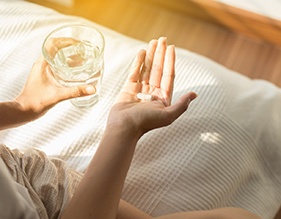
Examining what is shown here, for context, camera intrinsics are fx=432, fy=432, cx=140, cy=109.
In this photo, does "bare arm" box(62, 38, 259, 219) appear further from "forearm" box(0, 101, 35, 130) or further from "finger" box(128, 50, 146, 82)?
"forearm" box(0, 101, 35, 130)

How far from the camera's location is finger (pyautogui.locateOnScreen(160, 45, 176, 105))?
900mm

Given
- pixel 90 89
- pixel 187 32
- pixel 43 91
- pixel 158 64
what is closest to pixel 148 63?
pixel 158 64

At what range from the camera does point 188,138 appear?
951 mm

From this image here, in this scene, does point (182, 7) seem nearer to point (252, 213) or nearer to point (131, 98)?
point (131, 98)

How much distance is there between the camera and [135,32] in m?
1.67

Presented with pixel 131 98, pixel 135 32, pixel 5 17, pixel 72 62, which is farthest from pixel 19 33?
pixel 135 32

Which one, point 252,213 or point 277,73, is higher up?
point 277,73

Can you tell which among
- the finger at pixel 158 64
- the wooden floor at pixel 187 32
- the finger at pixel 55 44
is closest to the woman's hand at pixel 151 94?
the finger at pixel 158 64

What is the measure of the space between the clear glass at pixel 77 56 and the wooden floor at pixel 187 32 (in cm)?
68

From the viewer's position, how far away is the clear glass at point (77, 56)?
3.03 ft

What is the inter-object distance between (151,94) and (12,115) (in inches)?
11.8

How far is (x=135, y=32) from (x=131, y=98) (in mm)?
814

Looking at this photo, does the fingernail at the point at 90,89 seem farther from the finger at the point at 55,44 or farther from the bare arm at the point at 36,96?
the finger at the point at 55,44

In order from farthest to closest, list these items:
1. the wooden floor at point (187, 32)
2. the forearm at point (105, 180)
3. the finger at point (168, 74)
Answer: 1. the wooden floor at point (187, 32)
2. the finger at point (168, 74)
3. the forearm at point (105, 180)
